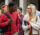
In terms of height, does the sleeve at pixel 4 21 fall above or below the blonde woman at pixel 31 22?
above

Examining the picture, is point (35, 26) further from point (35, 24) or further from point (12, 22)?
point (12, 22)

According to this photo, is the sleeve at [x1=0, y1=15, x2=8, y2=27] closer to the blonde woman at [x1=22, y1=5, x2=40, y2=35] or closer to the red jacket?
the red jacket

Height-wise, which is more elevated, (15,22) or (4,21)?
(4,21)

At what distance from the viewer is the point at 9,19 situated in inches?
198

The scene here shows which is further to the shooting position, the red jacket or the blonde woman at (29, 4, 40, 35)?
the blonde woman at (29, 4, 40, 35)

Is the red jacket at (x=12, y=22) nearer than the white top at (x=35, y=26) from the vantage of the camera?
Yes

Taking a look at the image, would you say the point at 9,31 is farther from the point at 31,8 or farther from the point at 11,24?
the point at 31,8

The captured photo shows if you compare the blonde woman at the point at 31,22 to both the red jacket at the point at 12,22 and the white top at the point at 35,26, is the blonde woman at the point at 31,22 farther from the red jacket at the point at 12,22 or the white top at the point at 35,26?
the red jacket at the point at 12,22

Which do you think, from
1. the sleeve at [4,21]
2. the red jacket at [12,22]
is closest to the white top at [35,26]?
the red jacket at [12,22]

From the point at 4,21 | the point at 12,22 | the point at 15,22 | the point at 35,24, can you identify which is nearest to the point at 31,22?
the point at 35,24

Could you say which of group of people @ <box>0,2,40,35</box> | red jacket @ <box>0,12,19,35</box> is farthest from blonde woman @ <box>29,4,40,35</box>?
red jacket @ <box>0,12,19,35</box>

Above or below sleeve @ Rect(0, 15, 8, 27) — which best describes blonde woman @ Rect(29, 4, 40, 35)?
A: below

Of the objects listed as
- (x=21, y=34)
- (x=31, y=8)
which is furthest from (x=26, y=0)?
(x=31, y=8)

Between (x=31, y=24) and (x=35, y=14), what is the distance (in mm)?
422
